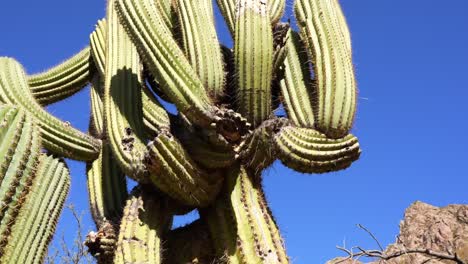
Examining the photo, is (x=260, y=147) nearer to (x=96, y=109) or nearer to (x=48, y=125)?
(x=48, y=125)

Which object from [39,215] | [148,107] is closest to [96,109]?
[148,107]

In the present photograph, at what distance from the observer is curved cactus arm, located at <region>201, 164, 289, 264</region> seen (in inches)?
161

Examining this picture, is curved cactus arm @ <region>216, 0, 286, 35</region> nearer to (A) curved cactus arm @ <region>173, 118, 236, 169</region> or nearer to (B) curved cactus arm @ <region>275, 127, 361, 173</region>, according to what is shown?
(A) curved cactus arm @ <region>173, 118, 236, 169</region>

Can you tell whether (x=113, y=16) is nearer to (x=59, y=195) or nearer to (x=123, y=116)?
(x=123, y=116)

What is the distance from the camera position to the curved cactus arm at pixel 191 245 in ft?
14.5

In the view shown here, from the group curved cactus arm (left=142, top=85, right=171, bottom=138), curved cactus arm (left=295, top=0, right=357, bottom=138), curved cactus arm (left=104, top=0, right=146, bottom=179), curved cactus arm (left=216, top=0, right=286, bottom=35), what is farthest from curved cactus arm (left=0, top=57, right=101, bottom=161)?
curved cactus arm (left=295, top=0, right=357, bottom=138)

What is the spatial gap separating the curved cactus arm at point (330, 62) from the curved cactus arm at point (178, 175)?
32.1 inches

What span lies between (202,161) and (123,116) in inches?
26.4

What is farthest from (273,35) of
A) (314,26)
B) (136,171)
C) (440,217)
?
(440,217)

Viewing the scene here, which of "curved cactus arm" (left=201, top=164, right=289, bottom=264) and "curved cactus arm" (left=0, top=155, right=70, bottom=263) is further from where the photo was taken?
"curved cactus arm" (left=201, top=164, right=289, bottom=264)

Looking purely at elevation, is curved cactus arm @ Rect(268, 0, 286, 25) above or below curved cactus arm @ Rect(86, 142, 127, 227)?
above

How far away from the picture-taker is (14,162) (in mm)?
2631

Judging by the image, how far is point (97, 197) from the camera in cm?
473

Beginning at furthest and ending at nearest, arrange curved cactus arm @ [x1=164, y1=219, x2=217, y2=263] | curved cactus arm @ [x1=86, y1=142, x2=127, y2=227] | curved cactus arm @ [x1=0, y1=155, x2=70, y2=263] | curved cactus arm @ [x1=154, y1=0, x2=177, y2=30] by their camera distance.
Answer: curved cactus arm @ [x1=154, y1=0, x2=177, y2=30], curved cactus arm @ [x1=86, y1=142, x2=127, y2=227], curved cactus arm @ [x1=164, y1=219, x2=217, y2=263], curved cactus arm @ [x1=0, y1=155, x2=70, y2=263]
